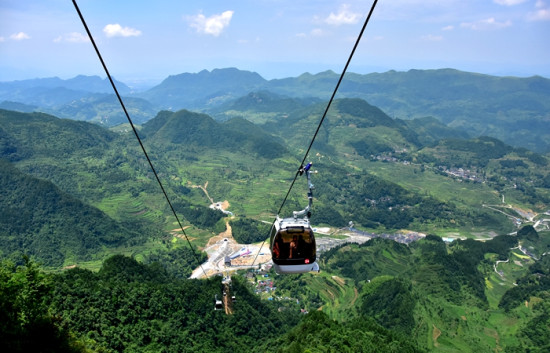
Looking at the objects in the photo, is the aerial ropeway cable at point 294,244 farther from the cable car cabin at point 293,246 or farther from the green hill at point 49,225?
the green hill at point 49,225

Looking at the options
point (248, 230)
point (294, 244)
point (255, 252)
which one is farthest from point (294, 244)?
point (248, 230)

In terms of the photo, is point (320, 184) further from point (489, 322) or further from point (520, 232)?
point (489, 322)

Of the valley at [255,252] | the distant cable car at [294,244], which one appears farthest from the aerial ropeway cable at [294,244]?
the valley at [255,252]

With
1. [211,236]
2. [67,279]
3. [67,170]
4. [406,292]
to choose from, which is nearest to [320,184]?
[211,236]

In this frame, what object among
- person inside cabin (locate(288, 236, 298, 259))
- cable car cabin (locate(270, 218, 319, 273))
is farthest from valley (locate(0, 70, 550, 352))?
person inside cabin (locate(288, 236, 298, 259))

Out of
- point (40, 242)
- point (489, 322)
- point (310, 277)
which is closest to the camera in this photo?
point (489, 322)

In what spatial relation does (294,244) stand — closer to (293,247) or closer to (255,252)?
(293,247)

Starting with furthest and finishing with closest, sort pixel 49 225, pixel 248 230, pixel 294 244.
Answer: pixel 248 230
pixel 49 225
pixel 294 244

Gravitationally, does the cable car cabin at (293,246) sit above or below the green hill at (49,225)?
above
